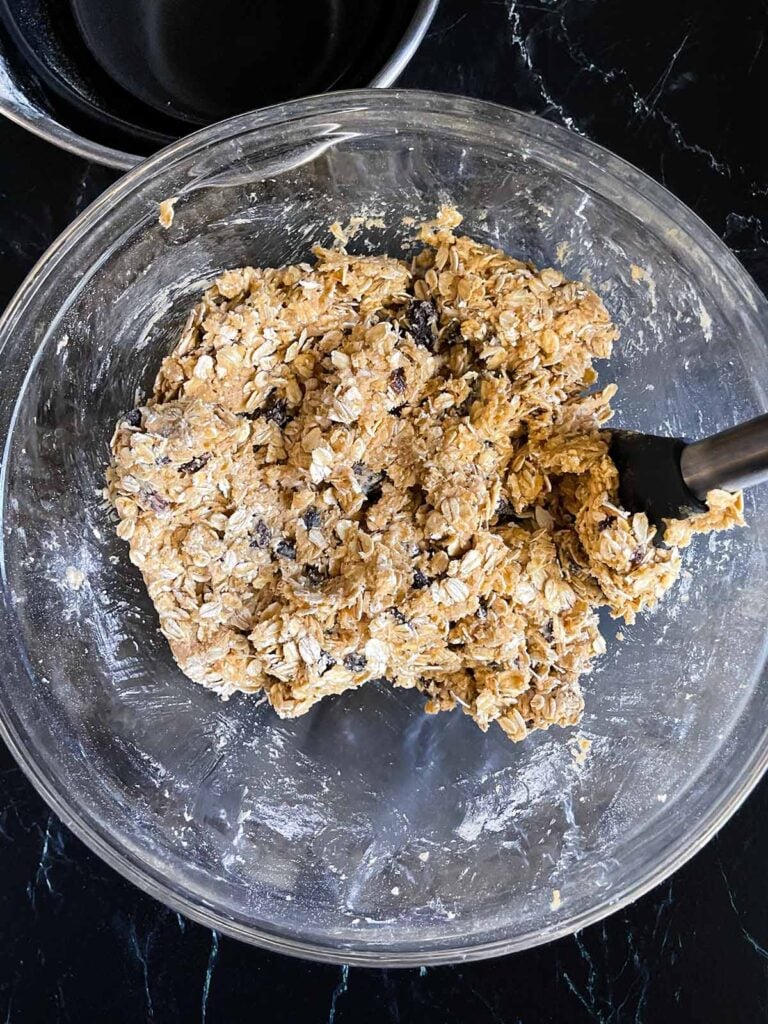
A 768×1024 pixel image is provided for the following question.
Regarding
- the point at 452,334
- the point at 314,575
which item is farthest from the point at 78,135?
the point at 314,575

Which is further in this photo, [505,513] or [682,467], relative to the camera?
[505,513]

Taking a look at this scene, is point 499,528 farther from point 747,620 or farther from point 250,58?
point 250,58

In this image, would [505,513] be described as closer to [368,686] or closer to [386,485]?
[386,485]

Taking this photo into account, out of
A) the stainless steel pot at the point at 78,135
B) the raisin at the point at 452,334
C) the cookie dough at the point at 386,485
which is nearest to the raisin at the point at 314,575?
Result: the cookie dough at the point at 386,485

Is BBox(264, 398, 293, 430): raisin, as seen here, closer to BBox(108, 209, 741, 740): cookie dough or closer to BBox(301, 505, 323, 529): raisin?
BBox(108, 209, 741, 740): cookie dough

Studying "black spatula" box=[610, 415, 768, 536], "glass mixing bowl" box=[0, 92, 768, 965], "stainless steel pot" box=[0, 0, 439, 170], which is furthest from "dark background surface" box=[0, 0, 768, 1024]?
"black spatula" box=[610, 415, 768, 536]

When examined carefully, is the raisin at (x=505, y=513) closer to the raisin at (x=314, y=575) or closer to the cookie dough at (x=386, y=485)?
the cookie dough at (x=386, y=485)

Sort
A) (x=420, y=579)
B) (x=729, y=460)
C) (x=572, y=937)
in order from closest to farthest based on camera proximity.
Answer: (x=729, y=460) → (x=420, y=579) → (x=572, y=937)
